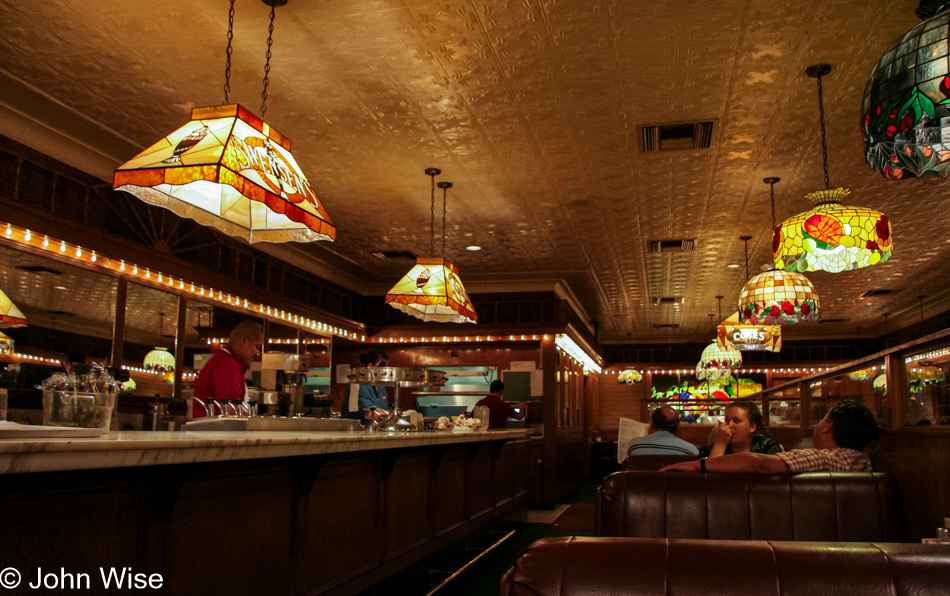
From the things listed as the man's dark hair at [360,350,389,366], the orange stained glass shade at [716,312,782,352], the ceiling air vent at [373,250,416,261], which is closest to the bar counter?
the man's dark hair at [360,350,389,366]

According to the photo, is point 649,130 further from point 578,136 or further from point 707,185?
point 707,185

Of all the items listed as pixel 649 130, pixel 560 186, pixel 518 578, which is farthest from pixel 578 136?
pixel 518 578

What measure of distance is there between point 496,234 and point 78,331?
4.75 m

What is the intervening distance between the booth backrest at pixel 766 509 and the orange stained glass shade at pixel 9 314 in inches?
189

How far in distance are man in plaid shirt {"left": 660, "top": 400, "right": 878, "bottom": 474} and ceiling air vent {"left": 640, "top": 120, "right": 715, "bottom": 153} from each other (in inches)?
122

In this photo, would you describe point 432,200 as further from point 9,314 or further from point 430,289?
point 9,314

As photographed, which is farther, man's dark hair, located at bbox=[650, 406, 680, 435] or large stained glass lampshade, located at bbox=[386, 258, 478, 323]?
large stained glass lampshade, located at bbox=[386, 258, 478, 323]

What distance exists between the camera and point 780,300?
593 cm

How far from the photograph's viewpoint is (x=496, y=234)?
893 cm

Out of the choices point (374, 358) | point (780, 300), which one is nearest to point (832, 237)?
point (780, 300)

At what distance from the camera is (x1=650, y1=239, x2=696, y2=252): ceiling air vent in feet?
30.2

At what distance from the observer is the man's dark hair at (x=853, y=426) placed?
311 centimetres

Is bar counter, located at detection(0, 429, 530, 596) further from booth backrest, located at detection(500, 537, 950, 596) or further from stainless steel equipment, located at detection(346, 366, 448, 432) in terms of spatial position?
booth backrest, located at detection(500, 537, 950, 596)

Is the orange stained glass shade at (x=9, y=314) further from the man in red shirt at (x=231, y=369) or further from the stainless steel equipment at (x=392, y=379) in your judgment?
the stainless steel equipment at (x=392, y=379)
